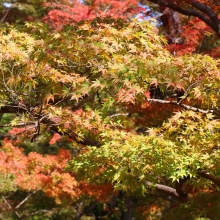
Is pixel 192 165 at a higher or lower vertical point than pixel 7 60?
lower

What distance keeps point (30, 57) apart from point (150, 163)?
75.9 inches

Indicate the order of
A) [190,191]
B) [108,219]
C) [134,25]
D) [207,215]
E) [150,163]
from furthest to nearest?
[108,219] → [190,191] → [207,215] → [134,25] → [150,163]

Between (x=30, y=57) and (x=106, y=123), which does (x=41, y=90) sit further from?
(x=106, y=123)

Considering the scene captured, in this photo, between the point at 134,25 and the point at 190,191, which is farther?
the point at 190,191

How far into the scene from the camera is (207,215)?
8656 mm

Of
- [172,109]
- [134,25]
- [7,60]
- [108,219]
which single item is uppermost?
[134,25]

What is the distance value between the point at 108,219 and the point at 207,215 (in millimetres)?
5748

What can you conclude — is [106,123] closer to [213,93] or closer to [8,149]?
[213,93]

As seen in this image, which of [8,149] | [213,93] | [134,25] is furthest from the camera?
[8,149]

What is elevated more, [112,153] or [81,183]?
[112,153]

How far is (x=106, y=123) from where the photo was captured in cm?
600

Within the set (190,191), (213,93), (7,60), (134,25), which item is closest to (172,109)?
(190,191)

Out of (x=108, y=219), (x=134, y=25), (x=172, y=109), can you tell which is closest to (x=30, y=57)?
(x=134, y=25)

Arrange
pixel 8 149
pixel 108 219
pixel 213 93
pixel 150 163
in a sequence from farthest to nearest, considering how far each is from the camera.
→ 1. pixel 108 219
2. pixel 8 149
3. pixel 150 163
4. pixel 213 93
